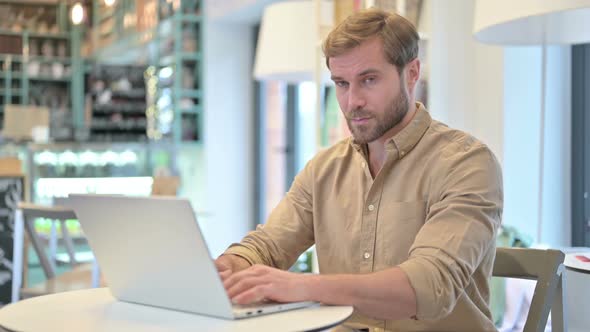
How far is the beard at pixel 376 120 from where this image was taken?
157cm

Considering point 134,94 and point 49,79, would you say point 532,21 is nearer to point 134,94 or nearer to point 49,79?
point 134,94

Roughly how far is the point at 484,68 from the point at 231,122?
4368 millimetres

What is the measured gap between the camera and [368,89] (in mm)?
1550

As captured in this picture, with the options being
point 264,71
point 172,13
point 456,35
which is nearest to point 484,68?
point 456,35

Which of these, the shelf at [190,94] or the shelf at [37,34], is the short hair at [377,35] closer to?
the shelf at [190,94]

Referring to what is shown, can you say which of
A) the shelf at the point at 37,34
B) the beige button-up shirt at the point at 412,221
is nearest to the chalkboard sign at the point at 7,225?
the beige button-up shirt at the point at 412,221

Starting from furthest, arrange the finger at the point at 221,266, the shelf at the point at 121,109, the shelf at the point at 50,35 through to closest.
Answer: the shelf at the point at 50,35, the shelf at the point at 121,109, the finger at the point at 221,266

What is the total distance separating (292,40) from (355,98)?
2882mm

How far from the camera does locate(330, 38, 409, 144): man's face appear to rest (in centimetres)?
154

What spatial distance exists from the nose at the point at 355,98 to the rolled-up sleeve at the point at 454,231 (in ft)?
0.66

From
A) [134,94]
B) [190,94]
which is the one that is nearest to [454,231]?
[190,94]

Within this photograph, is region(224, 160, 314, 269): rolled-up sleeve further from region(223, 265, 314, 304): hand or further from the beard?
region(223, 265, 314, 304): hand

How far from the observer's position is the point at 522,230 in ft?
12.0

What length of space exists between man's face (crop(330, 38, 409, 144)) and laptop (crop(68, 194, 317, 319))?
0.45m
